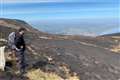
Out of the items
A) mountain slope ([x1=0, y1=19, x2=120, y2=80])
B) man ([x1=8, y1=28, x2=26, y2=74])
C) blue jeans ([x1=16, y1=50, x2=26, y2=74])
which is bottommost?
mountain slope ([x1=0, y1=19, x2=120, y2=80])

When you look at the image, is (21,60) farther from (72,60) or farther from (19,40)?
(72,60)

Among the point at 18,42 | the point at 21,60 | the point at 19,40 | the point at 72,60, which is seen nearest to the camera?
the point at 19,40

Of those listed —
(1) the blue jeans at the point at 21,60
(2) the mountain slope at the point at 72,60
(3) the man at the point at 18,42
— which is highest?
(3) the man at the point at 18,42

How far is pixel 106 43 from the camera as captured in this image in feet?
197

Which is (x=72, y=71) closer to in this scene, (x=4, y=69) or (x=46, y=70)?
(x=46, y=70)

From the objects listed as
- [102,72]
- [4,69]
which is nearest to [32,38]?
[102,72]

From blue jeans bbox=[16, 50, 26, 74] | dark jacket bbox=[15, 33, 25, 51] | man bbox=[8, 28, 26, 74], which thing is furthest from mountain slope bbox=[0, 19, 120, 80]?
dark jacket bbox=[15, 33, 25, 51]

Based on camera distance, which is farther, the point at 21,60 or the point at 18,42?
the point at 21,60

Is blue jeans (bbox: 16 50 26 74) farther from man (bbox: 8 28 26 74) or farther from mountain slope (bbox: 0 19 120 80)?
mountain slope (bbox: 0 19 120 80)

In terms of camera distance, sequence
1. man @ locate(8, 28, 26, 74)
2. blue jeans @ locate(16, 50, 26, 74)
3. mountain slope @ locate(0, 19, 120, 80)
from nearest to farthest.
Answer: man @ locate(8, 28, 26, 74)
blue jeans @ locate(16, 50, 26, 74)
mountain slope @ locate(0, 19, 120, 80)

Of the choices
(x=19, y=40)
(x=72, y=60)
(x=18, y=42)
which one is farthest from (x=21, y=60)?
(x=72, y=60)

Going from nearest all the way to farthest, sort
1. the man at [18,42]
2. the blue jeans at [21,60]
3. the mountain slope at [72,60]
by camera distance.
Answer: the man at [18,42], the blue jeans at [21,60], the mountain slope at [72,60]

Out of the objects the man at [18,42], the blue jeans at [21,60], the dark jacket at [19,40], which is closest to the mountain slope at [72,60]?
the blue jeans at [21,60]

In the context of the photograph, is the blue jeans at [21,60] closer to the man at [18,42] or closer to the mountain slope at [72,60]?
the man at [18,42]
